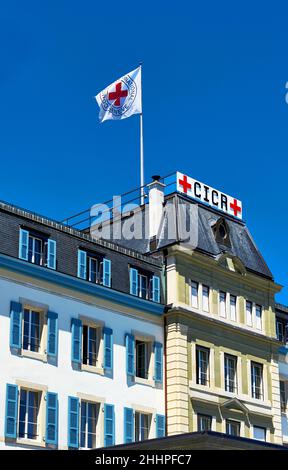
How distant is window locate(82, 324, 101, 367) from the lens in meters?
42.1

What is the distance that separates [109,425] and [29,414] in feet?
14.1

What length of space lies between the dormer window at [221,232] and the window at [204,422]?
9960mm

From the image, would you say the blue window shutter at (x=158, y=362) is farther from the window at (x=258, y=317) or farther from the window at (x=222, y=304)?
the window at (x=258, y=317)

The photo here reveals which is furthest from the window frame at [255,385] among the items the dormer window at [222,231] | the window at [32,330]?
the window at [32,330]

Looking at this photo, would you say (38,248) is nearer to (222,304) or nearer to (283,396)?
(222,304)

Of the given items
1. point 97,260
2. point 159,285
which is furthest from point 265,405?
point 97,260

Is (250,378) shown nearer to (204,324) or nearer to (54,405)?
(204,324)

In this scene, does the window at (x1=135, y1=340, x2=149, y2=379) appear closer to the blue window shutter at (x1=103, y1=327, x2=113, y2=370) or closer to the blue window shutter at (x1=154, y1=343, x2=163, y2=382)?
the blue window shutter at (x1=154, y1=343, x2=163, y2=382)

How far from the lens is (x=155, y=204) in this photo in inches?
1950

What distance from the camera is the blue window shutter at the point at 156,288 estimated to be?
46031mm

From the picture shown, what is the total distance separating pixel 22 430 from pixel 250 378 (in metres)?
15.2

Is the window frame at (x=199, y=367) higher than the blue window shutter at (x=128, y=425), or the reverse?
the window frame at (x=199, y=367)
